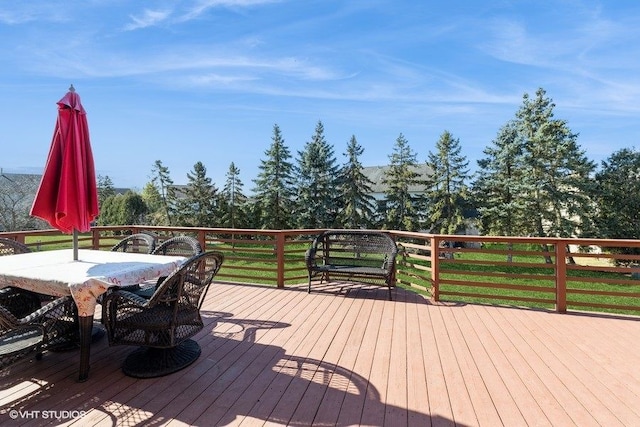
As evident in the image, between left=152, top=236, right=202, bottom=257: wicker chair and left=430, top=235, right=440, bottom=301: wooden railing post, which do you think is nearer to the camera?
left=152, top=236, right=202, bottom=257: wicker chair

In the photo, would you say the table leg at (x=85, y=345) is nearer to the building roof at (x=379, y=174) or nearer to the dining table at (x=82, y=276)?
the dining table at (x=82, y=276)

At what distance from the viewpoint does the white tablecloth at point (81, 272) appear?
7.06 feet

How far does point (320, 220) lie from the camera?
2300 centimetres

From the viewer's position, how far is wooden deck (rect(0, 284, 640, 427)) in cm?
192

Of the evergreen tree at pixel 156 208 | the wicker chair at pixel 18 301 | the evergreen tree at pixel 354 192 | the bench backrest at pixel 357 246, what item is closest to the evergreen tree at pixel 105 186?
the evergreen tree at pixel 156 208

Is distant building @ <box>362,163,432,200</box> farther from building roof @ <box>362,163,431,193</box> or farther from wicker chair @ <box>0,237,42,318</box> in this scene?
wicker chair @ <box>0,237,42,318</box>

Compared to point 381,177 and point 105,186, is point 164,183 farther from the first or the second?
point 381,177

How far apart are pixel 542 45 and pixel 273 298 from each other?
25.7 ft

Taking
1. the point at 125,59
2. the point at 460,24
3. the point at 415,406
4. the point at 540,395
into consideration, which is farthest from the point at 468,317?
the point at 125,59

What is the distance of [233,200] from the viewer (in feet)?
84.0

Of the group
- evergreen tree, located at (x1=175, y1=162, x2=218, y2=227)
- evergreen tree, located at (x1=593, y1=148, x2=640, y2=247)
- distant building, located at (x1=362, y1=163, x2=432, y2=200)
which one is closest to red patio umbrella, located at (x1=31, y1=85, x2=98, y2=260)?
evergreen tree, located at (x1=593, y1=148, x2=640, y2=247)

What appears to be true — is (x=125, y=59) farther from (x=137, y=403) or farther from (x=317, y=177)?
(x=317, y=177)

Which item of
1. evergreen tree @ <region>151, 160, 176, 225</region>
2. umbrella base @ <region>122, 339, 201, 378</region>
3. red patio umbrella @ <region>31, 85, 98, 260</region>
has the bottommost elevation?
umbrella base @ <region>122, 339, 201, 378</region>

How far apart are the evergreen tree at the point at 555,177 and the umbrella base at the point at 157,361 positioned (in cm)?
1970
